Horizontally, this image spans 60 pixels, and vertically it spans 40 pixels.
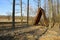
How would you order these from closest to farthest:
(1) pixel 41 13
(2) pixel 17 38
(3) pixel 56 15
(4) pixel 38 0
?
(2) pixel 17 38, (1) pixel 41 13, (3) pixel 56 15, (4) pixel 38 0

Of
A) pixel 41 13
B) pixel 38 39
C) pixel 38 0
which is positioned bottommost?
pixel 38 39

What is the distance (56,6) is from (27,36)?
1370 centimetres

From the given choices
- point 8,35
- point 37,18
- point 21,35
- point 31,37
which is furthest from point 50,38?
point 37,18

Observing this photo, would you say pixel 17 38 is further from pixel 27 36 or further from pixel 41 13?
pixel 41 13

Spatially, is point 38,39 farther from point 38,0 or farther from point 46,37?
point 38,0

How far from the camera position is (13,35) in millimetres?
8570

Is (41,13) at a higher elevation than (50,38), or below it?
higher

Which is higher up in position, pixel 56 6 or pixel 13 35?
pixel 56 6

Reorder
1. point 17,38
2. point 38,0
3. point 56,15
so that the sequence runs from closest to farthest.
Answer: point 17,38
point 56,15
point 38,0

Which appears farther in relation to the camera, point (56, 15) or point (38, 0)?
point (38, 0)

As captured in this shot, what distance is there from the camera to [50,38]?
8.67 meters

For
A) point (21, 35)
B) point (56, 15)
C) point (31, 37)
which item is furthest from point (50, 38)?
point (56, 15)

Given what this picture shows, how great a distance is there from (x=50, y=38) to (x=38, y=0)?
12692 mm

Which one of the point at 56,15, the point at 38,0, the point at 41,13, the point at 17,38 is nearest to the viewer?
the point at 17,38
